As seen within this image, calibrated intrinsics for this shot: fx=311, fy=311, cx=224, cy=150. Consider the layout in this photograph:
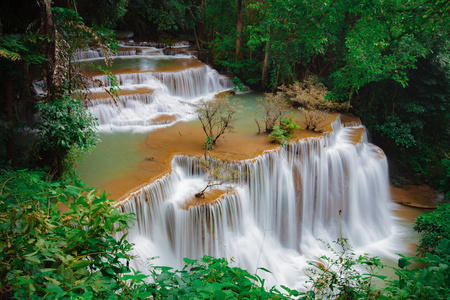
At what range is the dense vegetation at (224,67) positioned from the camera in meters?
2.34

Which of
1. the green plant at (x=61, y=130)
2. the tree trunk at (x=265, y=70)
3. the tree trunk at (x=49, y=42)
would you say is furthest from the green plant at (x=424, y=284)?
the tree trunk at (x=265, y=70)

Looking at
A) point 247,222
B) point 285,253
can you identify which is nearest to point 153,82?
point 247,222

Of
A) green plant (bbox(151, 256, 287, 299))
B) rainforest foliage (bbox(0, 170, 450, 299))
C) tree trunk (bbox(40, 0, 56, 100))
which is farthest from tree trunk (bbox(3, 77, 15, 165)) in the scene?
green plant (bbox(151, 256, 287, 299))

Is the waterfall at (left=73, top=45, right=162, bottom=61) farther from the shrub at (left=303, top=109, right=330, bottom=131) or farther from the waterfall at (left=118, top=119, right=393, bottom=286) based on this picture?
the shrub at (left=303, top=109, right=330, bottom=131)

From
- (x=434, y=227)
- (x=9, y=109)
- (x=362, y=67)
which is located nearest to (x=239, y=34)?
(x=362, y=67)

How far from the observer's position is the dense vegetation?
2336 millimetres

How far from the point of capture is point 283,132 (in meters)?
8.86

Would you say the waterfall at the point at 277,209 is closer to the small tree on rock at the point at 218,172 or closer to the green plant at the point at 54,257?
the small tree on rock at the point at 218,172

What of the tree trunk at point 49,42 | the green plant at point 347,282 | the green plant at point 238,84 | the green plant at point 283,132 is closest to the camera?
the green plant at point 347,282

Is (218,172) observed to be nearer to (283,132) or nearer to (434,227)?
(283,132)

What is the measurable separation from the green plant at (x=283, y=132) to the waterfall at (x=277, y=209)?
32 centimetres

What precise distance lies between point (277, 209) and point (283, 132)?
217 cm

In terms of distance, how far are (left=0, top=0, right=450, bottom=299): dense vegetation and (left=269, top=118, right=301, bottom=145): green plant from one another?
0.06 meters

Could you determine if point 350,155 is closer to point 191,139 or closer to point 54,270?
point 191,139
